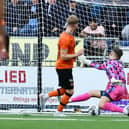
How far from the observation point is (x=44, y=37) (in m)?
12.3

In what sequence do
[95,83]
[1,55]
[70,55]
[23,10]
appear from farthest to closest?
[23,10]
[95,83]
[70,55]
[1,55]

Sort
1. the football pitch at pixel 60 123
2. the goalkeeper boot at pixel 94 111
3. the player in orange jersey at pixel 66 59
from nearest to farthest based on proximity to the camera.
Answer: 1. the football pitch at pixel 60 123
2. the player in orange jersey at pixel 66 59
3. the goalkeeper boot at pixel 94 111

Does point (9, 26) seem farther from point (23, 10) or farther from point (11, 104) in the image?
point (11, 104)

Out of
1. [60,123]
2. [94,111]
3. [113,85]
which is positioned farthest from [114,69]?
[60,123]

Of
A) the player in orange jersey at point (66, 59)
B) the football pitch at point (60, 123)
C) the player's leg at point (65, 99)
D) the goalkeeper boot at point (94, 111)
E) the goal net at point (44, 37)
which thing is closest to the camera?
the football pitch at point (60, 123)

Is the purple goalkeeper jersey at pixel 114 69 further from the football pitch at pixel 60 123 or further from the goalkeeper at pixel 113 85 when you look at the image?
the football pitch at pixel 60 123

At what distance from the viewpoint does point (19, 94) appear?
12141mm

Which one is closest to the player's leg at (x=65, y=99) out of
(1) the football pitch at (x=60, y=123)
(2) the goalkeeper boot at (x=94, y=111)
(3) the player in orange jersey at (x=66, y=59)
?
(3) the player in orange jersey at (x=66, y=59)

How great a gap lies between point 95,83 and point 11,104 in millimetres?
1809

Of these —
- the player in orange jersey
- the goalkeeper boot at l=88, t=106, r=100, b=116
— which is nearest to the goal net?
the goalkeeper boot at l=88, t=106, r=100, b=116

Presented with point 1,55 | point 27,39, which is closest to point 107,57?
point 27,39

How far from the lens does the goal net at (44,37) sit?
1212 centimetres

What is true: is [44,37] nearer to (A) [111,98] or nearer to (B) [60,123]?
(A) [111,98]

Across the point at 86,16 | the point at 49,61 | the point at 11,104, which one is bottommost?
the point at 11,104
